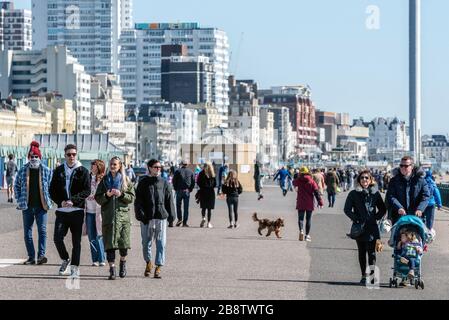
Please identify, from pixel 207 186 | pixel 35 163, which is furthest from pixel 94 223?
pixel 207 186

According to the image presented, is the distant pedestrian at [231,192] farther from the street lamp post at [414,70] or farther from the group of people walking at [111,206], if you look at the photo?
the street lamp post at [414,70]

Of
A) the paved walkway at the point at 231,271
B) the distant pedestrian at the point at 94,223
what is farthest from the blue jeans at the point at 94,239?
the paved walkway at the point at 231,271

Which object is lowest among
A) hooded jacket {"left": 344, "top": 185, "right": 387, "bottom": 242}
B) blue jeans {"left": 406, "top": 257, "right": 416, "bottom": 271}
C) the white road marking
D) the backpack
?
the white road marking

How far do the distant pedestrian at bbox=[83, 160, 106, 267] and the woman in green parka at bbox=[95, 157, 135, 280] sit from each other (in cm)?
104

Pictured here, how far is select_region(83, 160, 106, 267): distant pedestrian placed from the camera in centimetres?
1922

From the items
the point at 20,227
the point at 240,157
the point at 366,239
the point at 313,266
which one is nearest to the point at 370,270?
the point at 366,239

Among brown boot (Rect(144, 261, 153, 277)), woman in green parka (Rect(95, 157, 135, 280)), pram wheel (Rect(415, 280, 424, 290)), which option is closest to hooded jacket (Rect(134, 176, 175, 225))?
woman in green parka (Rect(95, 157, 135, 280))

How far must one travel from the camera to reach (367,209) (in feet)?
59.3

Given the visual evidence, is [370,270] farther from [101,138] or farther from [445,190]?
[101,138]

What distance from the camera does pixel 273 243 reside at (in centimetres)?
2572

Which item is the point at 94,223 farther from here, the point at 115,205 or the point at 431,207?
the point at 431,207

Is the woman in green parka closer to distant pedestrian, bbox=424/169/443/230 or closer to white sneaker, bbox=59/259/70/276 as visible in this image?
white sneaker, bbox=59/259/70/276

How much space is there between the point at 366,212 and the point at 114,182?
3.09m

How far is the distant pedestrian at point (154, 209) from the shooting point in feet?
59.4
